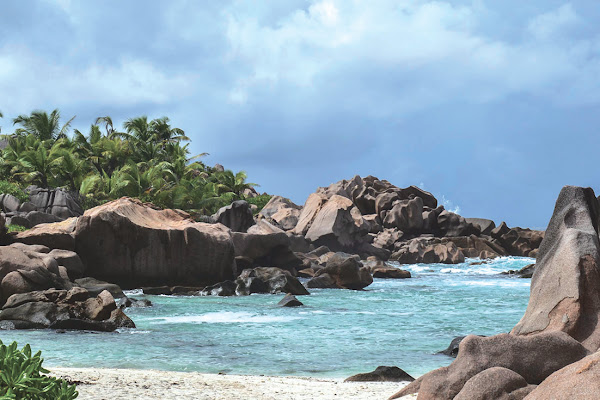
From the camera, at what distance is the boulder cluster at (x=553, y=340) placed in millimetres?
5195

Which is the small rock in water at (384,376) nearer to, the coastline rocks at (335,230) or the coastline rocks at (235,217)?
the coastline rocks at (235,217)

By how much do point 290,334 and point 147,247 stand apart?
11.4 m

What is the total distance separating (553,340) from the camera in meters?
6.89

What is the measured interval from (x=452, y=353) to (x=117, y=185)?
31789mm

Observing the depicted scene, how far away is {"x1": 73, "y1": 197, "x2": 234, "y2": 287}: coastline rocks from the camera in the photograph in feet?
79.8

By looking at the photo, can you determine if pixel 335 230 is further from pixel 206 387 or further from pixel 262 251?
pixel 206 387

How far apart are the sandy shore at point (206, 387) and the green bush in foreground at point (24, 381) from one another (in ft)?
9.61

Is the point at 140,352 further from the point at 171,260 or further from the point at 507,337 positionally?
the point at 171,260

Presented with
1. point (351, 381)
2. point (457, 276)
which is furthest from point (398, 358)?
point (457, 276)

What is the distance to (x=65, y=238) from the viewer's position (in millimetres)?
23828

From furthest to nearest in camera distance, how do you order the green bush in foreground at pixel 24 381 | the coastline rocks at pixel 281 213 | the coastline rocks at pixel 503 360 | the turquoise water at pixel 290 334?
the coastline rocks at pixel 281 213
the turquoise water at pixel 290 334
the coastline rocks at pixel 503 360
the green bush in foreground at pixel 24 381

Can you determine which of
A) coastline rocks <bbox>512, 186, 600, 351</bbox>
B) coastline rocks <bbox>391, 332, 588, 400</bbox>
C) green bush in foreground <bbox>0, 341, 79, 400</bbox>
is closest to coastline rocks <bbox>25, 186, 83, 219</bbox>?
coastline rocks <bbox>512, 186, 600, 351</bbox>

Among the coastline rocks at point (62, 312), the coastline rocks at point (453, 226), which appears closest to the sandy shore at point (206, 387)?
the coastline rocks at point (62, 312)

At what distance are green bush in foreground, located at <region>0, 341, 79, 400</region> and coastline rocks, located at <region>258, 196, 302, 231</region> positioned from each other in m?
45.7
